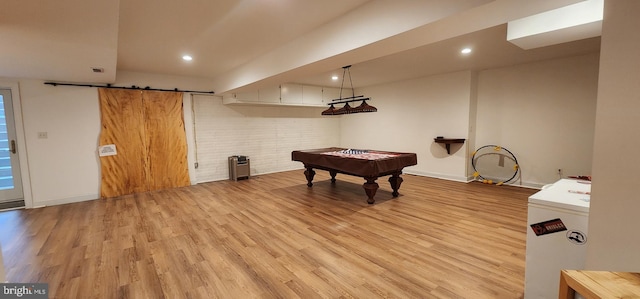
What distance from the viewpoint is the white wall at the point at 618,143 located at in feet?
3.66

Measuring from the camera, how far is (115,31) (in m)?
2.38

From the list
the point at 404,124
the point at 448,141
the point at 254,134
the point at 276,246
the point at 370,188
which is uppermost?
the point at 404,124

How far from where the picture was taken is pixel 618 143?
1.16 m

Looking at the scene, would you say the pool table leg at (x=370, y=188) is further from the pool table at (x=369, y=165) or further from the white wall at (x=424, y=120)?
the white wall at (x=424, y=120)

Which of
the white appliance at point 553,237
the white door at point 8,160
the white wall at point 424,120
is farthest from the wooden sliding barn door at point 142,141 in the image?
the white appliance at point 553,237

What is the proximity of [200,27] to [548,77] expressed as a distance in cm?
602

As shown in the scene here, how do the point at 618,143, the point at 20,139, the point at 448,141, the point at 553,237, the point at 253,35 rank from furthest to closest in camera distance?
the point at 448,141 < the point at 20,139 < the point at 253,35 < the point at 553,237 < the point at 618,143

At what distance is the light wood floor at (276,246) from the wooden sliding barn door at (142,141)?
1.99ft

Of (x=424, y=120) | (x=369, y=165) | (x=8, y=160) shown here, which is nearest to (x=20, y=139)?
(x=8, y=160)

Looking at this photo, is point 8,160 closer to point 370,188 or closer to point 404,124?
point 370,188

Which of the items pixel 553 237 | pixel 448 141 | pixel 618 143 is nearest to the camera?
pixel 618 143

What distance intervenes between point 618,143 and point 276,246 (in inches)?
108

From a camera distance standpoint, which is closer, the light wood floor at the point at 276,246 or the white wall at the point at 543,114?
the light wood floor at the point at 276,246

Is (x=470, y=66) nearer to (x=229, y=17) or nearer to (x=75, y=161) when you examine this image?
(x=229, y=17)
